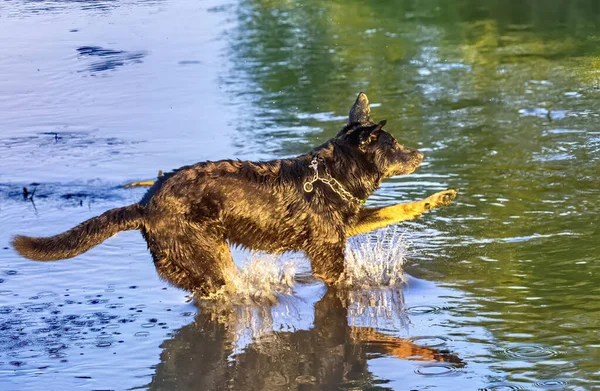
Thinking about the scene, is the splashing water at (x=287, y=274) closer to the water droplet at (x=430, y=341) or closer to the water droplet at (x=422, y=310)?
the water droplet at (x=422, y=310)

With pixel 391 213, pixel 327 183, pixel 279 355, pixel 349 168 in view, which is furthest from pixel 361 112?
pixel 279 355

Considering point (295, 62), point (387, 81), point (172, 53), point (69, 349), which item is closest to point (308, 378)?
point (69, 349)

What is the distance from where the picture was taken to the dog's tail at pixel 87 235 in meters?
7.18

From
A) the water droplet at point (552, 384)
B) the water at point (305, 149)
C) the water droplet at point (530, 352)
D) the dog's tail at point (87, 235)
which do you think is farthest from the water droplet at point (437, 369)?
the dog's tail at point (87, 235)

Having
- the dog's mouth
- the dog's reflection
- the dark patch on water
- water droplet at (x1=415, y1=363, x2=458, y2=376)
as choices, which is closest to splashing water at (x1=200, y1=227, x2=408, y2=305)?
the dog's reflection

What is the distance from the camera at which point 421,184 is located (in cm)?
1032

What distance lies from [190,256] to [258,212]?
2.05ft

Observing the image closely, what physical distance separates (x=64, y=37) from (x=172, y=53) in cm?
271

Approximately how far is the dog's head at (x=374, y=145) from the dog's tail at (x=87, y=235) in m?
1.74

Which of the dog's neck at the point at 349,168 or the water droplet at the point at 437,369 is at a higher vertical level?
the dog's neck at the point at 349,168

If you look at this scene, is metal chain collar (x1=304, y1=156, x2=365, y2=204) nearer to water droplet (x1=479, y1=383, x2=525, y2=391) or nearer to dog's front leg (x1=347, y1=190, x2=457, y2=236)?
dog's front leg (x1=347, y1=190, x2=457, y2=236)

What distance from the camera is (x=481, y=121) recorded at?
12.6m

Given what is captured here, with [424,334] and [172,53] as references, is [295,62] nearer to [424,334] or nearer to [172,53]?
[172,53]

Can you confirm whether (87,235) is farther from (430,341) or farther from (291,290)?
(430,341)
